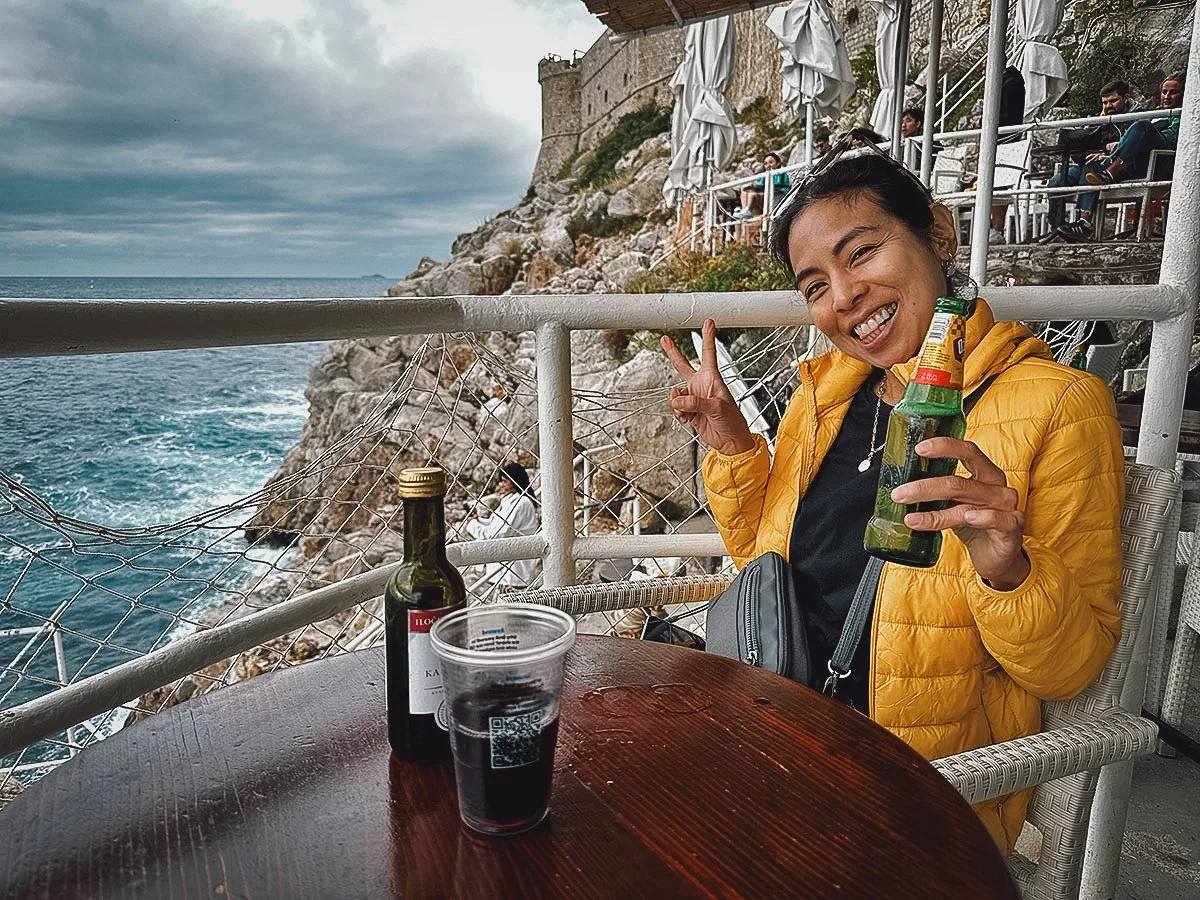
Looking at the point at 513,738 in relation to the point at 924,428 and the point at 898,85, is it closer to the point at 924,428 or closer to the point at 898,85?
the point at 924,428

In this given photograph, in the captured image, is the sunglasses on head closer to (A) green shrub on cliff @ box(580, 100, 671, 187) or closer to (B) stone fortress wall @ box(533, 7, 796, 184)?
(B) stone fortress wall @ box(533, 7, 796, 184)

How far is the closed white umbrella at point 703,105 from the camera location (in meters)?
7.45

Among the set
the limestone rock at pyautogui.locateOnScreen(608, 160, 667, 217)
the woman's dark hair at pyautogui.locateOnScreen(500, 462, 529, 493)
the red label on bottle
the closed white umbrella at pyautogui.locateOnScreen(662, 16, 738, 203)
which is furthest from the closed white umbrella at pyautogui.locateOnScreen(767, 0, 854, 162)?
the limestone rock at pyautogui.locateOnScreen(608, 160, 667, 217)

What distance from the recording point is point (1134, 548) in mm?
927

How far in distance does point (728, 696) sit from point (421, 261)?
82.4 ft

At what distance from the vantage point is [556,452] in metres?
1.33

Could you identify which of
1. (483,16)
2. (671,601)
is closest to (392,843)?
(671,601)

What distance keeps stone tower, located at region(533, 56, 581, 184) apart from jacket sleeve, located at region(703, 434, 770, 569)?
36354 mm

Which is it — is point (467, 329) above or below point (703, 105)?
below

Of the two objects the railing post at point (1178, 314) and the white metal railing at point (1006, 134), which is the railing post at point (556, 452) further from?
the railing post at point (1178, 314)

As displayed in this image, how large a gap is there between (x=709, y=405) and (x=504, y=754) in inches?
28.8

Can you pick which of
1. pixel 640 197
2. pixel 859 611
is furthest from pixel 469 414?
pixel 640 197

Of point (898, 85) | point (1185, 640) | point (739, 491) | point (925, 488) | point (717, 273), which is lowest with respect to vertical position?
point (1185, 640)

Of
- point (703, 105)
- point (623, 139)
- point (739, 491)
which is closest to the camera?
point (739, 491)
